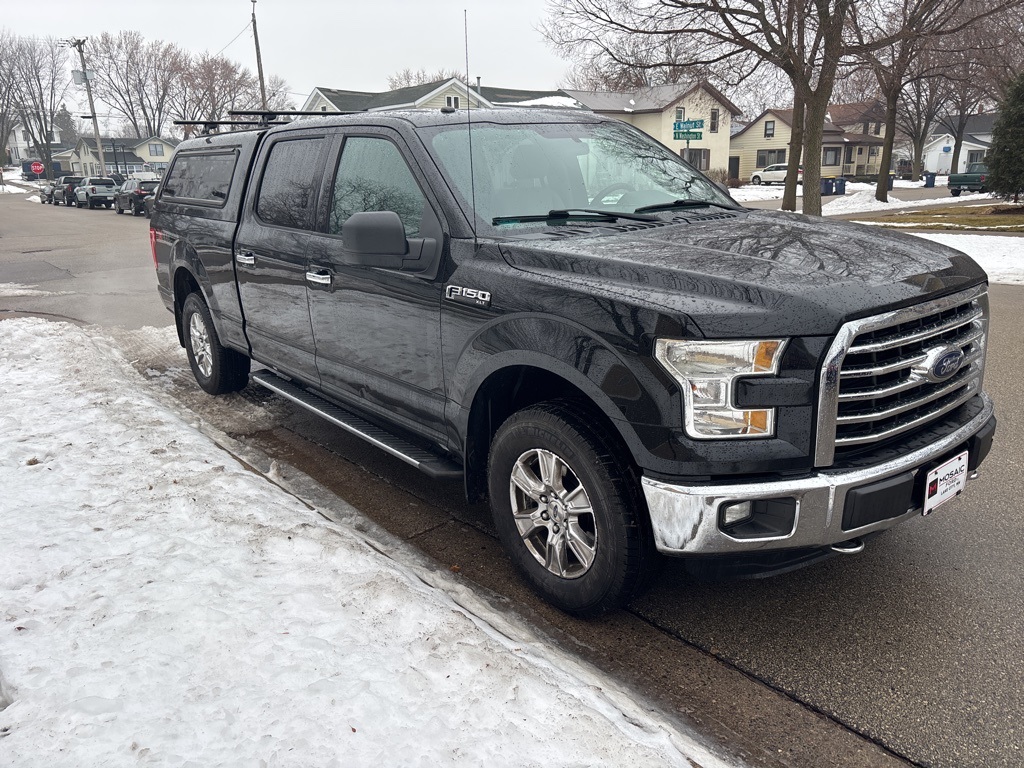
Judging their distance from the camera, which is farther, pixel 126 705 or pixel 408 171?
pixel 408 171

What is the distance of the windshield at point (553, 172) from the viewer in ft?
12.1

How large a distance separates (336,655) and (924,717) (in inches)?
76.3

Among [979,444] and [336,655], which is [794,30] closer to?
[979,444]

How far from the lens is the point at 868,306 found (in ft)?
8.63

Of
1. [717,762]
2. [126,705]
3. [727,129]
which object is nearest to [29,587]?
[126,705]

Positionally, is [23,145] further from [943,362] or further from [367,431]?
[943,362]

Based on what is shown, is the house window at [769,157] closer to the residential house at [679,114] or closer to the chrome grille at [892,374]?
the residential house at [679,114]

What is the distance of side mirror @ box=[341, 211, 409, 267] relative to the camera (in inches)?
138

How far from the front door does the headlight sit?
1.33 m

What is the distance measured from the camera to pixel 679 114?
5375cm

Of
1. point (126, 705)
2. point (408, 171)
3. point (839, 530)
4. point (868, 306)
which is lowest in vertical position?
point (126, 705)

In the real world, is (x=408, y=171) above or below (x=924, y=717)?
above

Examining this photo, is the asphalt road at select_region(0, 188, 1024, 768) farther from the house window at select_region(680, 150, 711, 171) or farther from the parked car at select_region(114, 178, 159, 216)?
the house window at select_region(680, 150, 711, 171)

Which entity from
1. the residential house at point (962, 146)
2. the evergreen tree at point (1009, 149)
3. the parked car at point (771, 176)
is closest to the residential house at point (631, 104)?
the parked car at point (771, 176)
